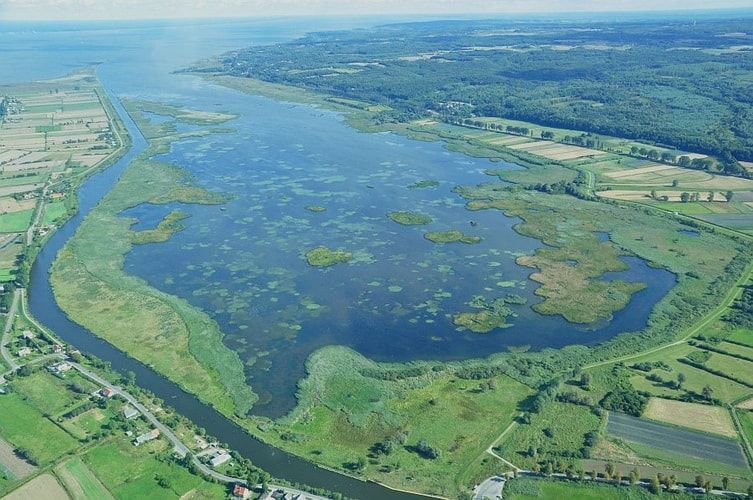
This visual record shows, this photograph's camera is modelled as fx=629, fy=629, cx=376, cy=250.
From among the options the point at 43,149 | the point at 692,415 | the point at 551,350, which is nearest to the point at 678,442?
the point at 692,415

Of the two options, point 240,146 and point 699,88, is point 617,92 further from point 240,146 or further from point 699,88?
point 240,146

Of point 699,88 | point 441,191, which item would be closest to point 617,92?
point 699,88

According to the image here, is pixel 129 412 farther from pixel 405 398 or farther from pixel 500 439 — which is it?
pixel 500 439

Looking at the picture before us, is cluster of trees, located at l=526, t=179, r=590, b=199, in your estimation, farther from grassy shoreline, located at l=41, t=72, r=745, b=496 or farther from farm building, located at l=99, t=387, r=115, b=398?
farm building, located at l=99, t=387, r=115, b=398

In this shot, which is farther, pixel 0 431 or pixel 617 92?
pixel 617 92

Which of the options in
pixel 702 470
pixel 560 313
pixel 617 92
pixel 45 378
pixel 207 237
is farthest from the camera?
pixel 617 92

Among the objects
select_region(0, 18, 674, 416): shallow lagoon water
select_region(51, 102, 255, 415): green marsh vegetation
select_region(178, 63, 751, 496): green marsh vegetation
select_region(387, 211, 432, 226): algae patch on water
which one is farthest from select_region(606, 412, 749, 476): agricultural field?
select_region(387, 211, 432, 226): algae patch on water

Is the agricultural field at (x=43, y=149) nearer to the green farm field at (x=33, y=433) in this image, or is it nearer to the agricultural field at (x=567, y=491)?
the green farm field at (x=33, y=433)
